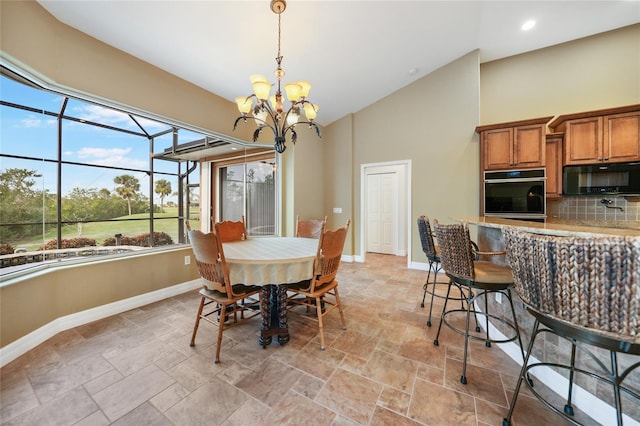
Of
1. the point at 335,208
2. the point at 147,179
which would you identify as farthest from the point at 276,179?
the point at 147,179

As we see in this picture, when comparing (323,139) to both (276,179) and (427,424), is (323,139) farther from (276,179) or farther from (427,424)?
(427,424)

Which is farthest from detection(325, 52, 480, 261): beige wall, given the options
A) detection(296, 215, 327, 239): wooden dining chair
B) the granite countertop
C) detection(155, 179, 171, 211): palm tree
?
detection(155, 179, 171, 211): palm tree

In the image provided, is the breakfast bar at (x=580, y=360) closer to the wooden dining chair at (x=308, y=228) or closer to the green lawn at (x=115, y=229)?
the wooden dining chair at (x=308, y=228)

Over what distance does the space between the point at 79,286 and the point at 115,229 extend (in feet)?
2.40

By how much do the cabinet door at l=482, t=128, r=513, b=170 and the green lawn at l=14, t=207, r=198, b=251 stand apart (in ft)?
16.3

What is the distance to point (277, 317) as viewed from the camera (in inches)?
87.7

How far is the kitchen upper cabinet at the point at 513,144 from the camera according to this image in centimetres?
344

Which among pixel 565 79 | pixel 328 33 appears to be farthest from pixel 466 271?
pixel 565 79

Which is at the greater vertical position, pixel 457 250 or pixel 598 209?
pixel 598 209

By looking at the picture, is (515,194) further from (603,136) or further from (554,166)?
(603,136)

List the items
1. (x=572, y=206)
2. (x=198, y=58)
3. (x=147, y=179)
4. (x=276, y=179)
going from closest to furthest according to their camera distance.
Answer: (x=198, y=58) < (x=147, y=179) < (x=572, y=206) < (x=276, y=179)

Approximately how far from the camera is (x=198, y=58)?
2.73m

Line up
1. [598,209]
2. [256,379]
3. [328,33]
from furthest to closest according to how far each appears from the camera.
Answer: [598,209], [328,33], [256,379]

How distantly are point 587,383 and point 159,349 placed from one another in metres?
2.95
